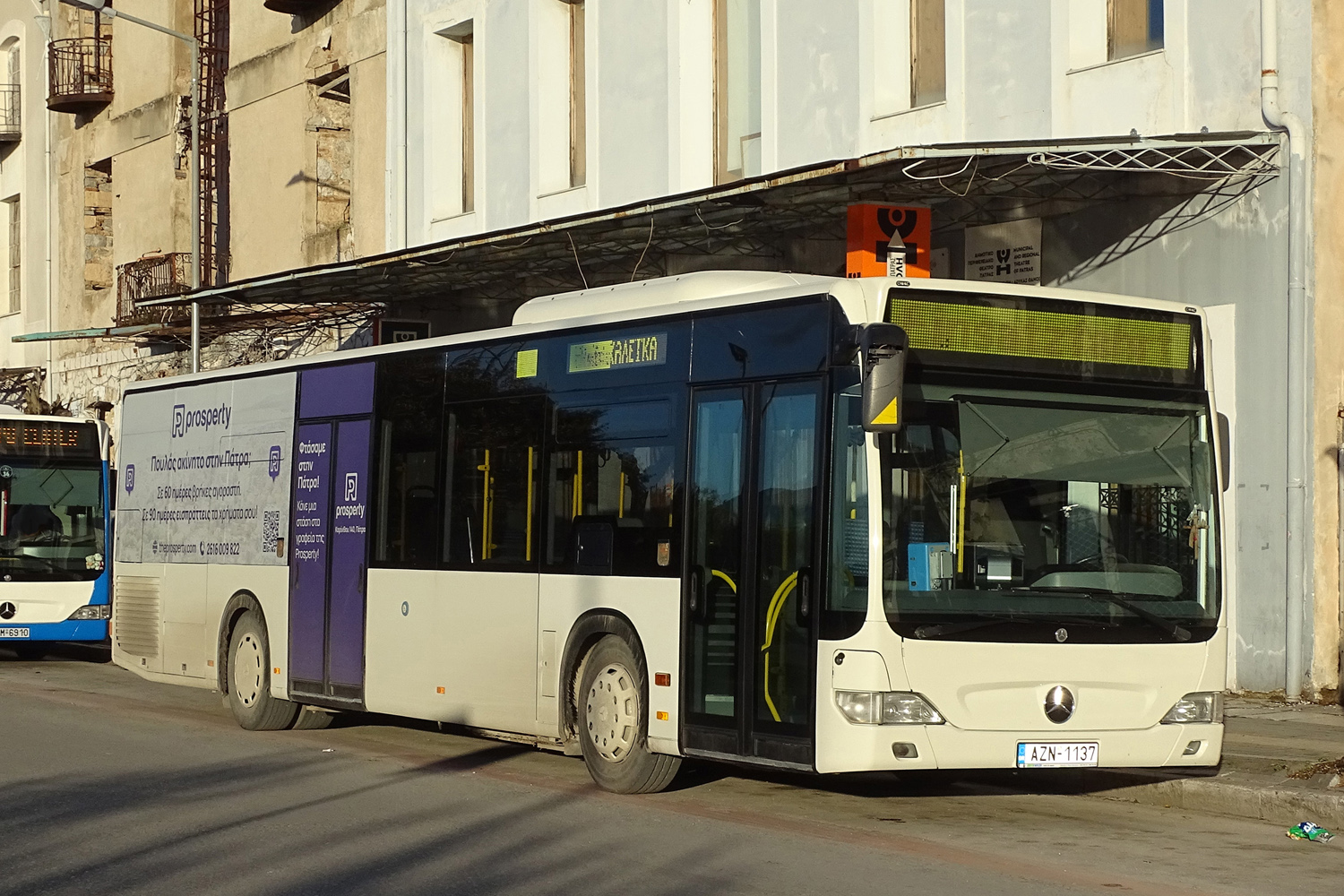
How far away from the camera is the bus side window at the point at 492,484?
12.5 metres

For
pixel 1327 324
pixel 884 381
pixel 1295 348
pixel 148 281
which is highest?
pixel 148 281

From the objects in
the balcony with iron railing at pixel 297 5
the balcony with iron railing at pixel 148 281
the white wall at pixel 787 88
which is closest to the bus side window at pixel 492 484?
the white wall at pixel 787 88

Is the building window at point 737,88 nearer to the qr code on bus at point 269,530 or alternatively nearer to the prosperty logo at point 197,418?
the prosperty logo at point 197,418

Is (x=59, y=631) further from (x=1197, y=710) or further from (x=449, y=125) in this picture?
(x=1197, y=710)

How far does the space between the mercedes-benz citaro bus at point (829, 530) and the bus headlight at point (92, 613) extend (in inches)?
446

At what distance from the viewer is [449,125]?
27.9 m

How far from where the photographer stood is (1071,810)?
37.2 ft

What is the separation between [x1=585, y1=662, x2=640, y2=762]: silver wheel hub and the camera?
1135 cm

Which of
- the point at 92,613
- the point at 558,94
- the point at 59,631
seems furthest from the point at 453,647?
the point at 558,94

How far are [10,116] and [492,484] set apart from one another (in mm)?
33563

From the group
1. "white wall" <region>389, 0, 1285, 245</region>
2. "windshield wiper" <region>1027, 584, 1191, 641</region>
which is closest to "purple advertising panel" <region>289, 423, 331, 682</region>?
"white wall" <region>389, 0, 1285, 245</region>

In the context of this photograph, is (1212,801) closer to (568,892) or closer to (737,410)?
(737,410)

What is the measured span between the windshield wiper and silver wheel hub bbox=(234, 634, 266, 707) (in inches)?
302

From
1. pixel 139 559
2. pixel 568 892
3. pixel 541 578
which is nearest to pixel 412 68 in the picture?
pixel 139 559
